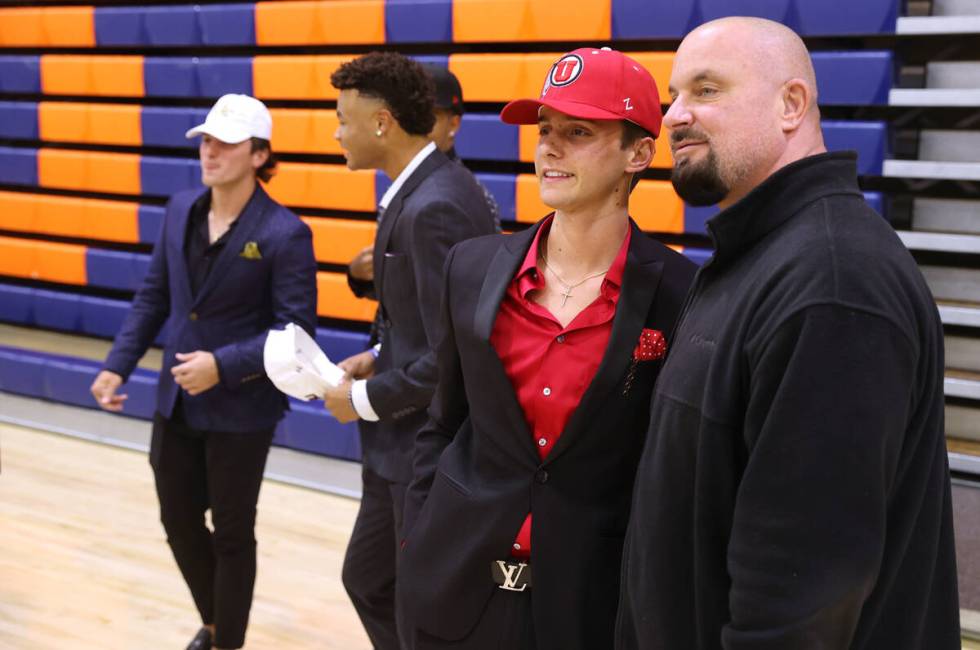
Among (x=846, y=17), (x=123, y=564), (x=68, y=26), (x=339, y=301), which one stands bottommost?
(x=123, y=564)

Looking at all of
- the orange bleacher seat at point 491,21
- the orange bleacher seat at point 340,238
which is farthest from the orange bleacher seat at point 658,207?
the orange bleacher seat at point 340,238

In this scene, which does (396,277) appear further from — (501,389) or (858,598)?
(858,598)

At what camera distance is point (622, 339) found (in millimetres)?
1667

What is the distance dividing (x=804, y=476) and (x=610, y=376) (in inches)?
21.8

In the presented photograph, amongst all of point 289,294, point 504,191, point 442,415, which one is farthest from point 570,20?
point 442,415

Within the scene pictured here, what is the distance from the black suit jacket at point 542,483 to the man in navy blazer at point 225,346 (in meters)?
1.20

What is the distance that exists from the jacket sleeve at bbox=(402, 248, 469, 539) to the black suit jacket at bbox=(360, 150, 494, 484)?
0.46 meters

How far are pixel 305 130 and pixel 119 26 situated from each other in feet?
4.20

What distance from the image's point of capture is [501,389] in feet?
5.66

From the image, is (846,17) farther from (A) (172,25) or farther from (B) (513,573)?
(A) (172,25)

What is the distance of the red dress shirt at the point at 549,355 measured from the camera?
5.61ft

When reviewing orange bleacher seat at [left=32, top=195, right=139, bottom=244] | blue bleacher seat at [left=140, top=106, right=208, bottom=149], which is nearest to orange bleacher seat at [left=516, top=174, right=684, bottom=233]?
blue bleacher seat at [left=140, top=106, right=208, bottom=149]

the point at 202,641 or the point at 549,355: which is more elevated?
the point at 549,355

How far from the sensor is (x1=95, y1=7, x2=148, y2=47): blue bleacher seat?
545 cm
